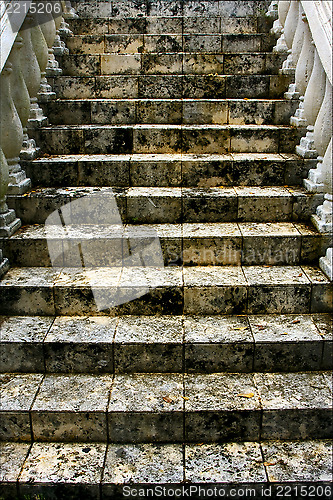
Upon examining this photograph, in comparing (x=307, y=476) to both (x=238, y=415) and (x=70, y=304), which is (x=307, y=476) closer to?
(x=238, y=415)

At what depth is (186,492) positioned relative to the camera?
2912mm

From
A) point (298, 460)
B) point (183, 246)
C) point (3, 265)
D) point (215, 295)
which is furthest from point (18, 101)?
point (298, 460)

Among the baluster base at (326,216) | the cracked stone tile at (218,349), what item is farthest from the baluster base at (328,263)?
the cracked stone tile at (218,349)

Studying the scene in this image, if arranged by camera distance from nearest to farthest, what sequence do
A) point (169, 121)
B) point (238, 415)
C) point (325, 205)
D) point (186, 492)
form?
point (186, 492), point (238, 415), point (325, 205), point (169, 121)

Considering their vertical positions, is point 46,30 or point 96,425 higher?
point 46,30

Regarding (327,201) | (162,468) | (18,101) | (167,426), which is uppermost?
(18,101)

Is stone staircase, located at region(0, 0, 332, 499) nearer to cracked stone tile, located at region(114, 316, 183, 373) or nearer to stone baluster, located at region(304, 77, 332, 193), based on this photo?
cracked stone tile, located at region(114, 316, 183, 373)

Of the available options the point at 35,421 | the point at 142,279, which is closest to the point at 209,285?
the point at 142,279

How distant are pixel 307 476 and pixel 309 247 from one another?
5.61ft

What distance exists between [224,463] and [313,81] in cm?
320

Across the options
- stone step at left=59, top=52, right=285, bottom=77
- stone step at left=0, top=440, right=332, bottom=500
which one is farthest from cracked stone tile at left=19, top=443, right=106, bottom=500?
stone step at left=59, top=52, right=285, bottom=77

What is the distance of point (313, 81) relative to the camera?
4391 millimetres

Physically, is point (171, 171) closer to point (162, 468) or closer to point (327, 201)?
point (327, 201)

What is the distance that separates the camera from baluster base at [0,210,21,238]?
397 cm
